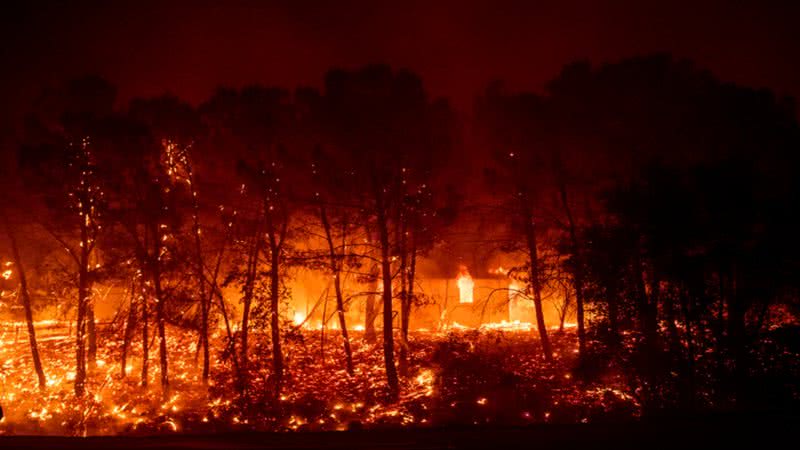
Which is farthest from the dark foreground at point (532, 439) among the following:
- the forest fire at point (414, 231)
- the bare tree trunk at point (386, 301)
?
the bare tree trunk at point (386, 301)

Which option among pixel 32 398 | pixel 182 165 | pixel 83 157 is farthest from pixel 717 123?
pixel 32 398

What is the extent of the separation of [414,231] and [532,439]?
11.6 meters

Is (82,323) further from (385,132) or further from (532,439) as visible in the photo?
(532,439)

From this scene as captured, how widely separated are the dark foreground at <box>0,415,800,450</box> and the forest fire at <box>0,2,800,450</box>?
4.14 meters

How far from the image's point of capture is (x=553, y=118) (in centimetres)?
1598

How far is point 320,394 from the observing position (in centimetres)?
1670

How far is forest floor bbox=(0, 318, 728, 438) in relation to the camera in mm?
13109

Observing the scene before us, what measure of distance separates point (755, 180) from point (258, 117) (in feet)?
42.0

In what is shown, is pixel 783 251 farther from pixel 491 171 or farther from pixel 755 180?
pixel 491 171

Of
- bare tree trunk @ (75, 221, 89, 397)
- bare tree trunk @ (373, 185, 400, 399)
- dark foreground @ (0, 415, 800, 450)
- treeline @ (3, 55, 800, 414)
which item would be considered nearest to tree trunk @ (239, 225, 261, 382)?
treeline @ (3, 55, 800, 414)

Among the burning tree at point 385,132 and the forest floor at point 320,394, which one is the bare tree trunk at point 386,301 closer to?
the burning tree at point 385,132

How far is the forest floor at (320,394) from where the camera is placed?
13.1m

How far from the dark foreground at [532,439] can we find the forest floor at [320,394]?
4648mm

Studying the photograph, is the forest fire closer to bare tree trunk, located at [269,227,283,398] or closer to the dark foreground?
bare tree trunk, located at [269,227,283,398]
